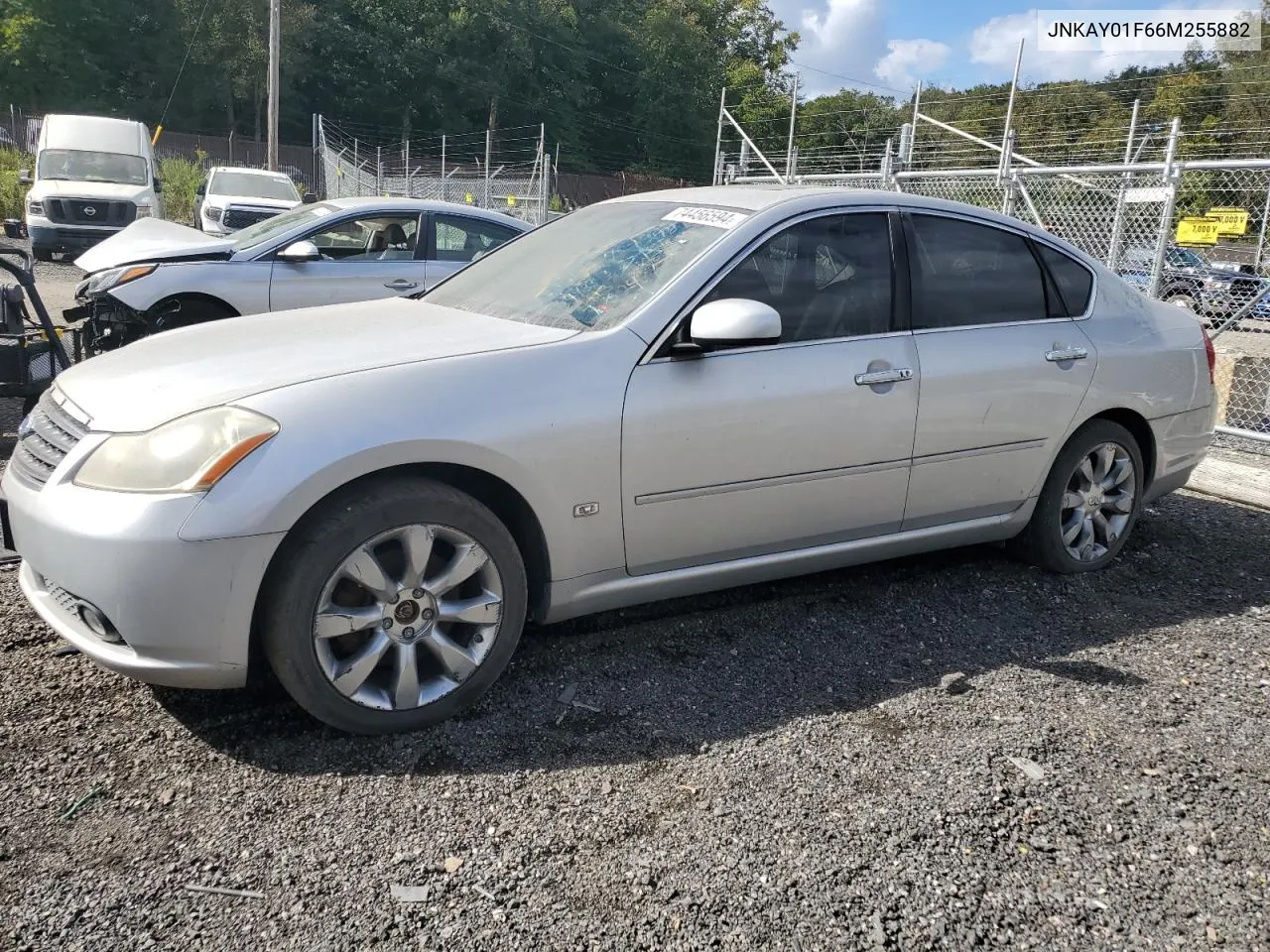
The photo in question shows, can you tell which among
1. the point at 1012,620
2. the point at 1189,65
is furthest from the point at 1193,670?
the point at 1189,65

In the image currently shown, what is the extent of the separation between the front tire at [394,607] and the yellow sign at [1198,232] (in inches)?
356

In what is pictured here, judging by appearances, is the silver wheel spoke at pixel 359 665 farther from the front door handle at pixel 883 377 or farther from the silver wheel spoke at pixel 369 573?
the front door handle at pixel 883 377

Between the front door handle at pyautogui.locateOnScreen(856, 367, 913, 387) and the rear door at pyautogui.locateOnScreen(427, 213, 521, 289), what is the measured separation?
473 centimetres

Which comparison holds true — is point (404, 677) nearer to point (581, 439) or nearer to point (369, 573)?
point (369, 573)

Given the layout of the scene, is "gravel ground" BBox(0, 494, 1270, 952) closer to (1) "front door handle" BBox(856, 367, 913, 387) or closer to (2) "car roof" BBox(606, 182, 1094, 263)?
(1) "front door handle" BBox(856, 367, 913, 387)

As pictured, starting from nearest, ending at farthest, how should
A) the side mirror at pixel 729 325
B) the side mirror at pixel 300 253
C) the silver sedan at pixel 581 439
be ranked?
the silver sedan at pixel 581 439
the side mirror at pixel 729 325
the side mirror at pixel 300 253

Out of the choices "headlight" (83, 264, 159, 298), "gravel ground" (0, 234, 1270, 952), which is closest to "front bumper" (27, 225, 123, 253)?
"headlight" (83, 264, 159, 298)

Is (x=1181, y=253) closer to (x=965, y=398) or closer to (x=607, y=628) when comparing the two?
(x=965, y=398)

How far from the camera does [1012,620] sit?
413 cm

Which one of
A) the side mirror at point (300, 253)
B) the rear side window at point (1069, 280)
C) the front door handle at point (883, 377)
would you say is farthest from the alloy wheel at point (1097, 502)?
the side mirror at point (300, 253)

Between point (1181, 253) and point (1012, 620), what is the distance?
9.81 m

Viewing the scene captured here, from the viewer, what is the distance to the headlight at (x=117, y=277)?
285 inches

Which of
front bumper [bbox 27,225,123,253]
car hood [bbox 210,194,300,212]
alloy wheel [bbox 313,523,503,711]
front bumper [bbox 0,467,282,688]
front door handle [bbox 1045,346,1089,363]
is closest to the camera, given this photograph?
front bumper [bbox 0,467,282,688]

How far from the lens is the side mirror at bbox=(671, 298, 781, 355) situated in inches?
129
